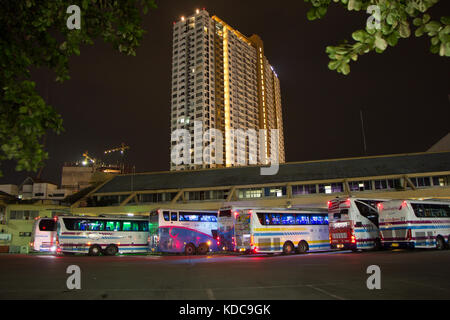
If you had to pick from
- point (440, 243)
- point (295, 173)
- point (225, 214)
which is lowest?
point (440, 243)

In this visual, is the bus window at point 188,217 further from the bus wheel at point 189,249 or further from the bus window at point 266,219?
the bus window at point 266,219

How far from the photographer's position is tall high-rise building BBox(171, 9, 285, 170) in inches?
4009

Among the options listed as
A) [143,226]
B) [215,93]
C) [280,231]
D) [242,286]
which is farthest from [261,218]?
[215,93]

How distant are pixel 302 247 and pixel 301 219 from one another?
5.83 feet

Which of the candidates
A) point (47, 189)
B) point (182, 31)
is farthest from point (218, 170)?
point (182, 31)

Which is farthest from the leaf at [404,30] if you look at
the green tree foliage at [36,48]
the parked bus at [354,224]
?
the parked bus at [354,224]

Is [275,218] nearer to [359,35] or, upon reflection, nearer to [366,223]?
[366,223]

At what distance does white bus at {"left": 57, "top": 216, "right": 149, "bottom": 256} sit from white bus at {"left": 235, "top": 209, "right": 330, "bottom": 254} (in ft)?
29.6

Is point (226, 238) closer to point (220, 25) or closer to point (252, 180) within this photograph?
point (252, 180)

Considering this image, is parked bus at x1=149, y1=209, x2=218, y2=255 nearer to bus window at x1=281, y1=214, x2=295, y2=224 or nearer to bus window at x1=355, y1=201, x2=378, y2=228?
bus window at x1=281, y1=214, x2=295, y2=224

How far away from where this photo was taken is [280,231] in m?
21.3

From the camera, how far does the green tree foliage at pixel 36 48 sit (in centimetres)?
448

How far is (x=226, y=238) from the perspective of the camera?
2192 cm

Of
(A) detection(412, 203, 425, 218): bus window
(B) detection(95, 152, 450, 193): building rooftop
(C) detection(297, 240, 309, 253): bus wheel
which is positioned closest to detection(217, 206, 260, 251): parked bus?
(C) detection(297, 240, 309, 253): bus wheel
